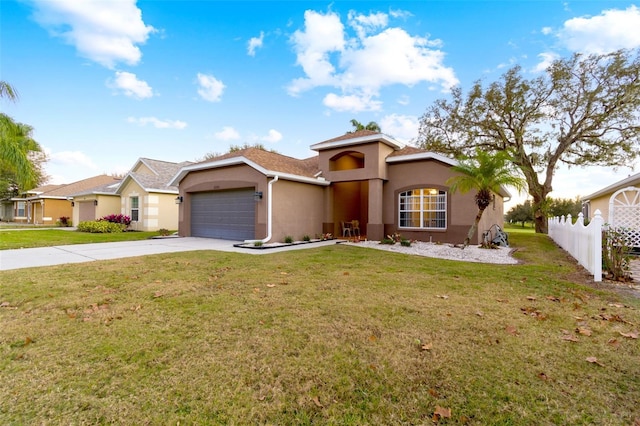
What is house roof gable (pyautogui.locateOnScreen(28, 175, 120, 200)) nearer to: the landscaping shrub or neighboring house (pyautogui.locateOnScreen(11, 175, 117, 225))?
neighboring house (pyautogui.locateOnScreen(11, 175, 117, 225))

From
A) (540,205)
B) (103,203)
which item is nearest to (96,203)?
(103,203)

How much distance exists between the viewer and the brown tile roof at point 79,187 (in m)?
29.7

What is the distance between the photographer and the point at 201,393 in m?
2.46

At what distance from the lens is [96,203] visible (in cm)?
2238

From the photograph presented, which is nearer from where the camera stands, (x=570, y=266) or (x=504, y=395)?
(x=504, y=395)

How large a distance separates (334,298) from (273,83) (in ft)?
48.8

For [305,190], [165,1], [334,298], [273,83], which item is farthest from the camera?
[273,83]

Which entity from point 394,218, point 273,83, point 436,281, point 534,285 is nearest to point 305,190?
point 394,218

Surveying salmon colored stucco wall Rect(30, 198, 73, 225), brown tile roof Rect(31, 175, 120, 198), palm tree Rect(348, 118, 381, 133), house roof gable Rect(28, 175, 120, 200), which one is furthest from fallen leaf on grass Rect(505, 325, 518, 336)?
salmon colored stucco wall Rect(30, 198, 73, 225)

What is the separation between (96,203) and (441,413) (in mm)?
26856

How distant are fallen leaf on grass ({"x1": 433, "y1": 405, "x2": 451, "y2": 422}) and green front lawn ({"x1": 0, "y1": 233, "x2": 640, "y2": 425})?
0.04ft

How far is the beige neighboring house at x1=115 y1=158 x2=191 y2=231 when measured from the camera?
20047mm

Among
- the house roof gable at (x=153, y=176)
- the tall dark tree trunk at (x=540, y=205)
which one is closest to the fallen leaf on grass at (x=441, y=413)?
the house roof gable at (x=153, y=176)

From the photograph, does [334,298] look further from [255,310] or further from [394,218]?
[394,218]
